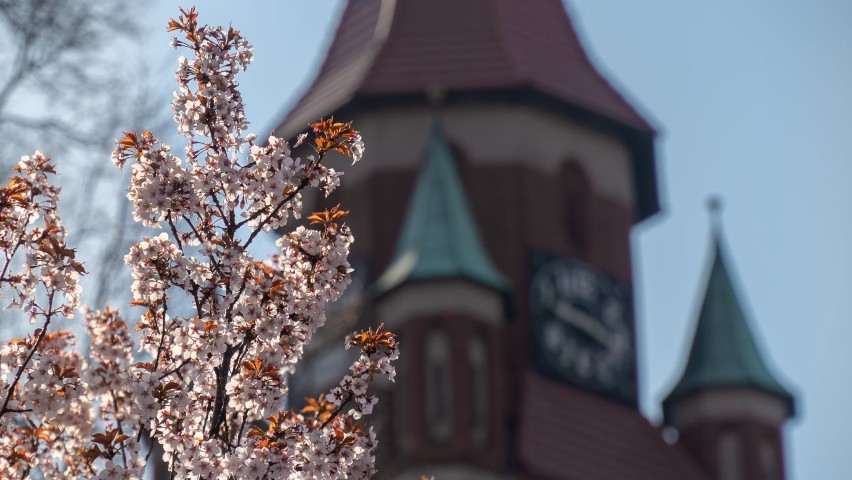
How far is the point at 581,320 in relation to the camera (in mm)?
36344

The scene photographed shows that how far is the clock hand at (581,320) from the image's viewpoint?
119 feet

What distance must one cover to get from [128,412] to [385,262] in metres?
25.0

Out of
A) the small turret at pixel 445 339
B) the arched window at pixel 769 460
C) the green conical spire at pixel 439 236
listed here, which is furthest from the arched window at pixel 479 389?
the arched window at pixel 769 460

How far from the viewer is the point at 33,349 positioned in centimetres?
1070

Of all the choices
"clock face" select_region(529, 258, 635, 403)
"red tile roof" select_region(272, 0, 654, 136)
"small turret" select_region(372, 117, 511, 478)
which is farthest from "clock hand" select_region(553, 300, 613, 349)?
"red tile roof" select_region(272, 0, 654, 136)

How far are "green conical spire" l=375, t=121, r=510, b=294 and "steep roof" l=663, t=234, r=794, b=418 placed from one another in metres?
3.95

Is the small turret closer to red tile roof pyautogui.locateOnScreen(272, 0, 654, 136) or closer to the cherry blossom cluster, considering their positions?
red tile roof pyautogui.locateOnScreen(272, 0, 654, 136)

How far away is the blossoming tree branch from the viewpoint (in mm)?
10625

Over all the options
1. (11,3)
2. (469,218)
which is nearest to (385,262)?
(469,218)

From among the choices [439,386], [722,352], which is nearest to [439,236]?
[439,386]

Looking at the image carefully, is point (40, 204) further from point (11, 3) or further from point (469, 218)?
point (469, 218)

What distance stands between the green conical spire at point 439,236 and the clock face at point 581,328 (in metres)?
0.97

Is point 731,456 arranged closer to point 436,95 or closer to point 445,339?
point 445,339

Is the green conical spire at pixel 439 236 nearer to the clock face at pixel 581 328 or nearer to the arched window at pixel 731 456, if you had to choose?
the clock face at pixel 581 328
